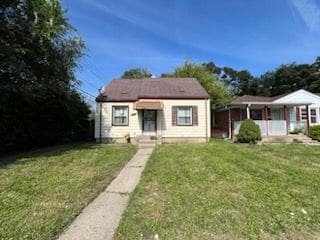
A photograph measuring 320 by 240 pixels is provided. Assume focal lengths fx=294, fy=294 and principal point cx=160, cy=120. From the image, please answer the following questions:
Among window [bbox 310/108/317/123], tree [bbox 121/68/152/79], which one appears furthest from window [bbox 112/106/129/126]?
tree [bbox 121/68/152/79]

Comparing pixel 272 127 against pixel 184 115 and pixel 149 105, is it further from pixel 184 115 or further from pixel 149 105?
pixel 149 105

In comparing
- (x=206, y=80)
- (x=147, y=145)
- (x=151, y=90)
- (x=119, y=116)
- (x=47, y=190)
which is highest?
(x=206, y=80)

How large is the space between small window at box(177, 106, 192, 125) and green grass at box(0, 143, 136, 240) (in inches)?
315

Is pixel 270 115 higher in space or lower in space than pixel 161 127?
higher

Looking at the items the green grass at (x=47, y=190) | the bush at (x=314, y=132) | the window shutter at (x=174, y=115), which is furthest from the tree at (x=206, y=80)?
the green grass at (x=47, y=190)

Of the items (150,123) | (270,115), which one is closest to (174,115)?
(150,123)

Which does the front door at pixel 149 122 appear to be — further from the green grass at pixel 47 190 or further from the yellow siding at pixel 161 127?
the green grass at pixel 47 190

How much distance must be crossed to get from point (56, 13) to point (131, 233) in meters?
11.9

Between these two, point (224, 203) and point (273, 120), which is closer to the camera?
point (224, 203)

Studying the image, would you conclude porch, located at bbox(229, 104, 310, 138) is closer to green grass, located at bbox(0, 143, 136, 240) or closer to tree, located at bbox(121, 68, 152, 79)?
green grass, located at bbox(0, 143, 136, 240)

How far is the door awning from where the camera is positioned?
1773 centimetres

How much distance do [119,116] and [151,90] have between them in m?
2.78

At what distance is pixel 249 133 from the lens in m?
18.5

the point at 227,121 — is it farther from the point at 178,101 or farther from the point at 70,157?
the point at 70,157
